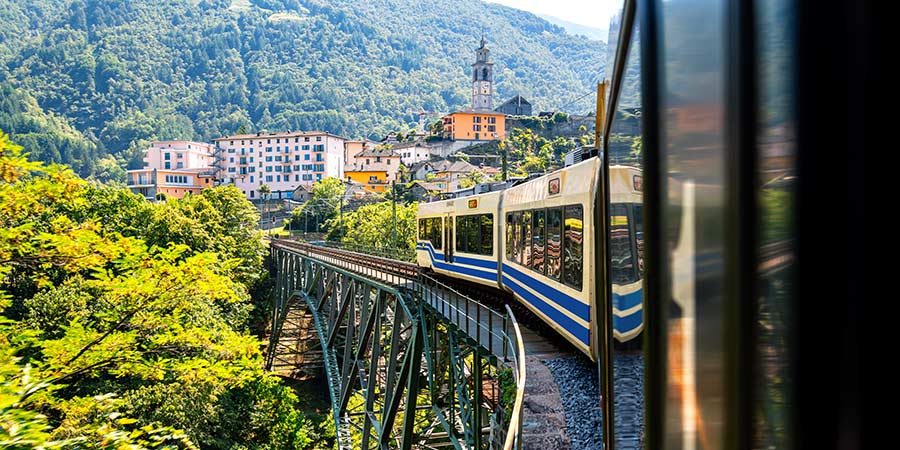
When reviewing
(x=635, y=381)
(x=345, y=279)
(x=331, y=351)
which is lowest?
(x=331, y=351)

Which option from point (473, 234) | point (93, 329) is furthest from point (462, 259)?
point (93, 329)

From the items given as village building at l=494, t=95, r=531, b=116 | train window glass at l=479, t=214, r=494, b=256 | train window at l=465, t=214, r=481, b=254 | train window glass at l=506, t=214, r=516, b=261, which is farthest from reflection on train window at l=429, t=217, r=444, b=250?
village building at l=494, t=95, r=531, b=116

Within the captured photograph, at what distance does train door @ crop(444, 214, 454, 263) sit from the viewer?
17.7m

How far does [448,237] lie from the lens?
18000 millimetres

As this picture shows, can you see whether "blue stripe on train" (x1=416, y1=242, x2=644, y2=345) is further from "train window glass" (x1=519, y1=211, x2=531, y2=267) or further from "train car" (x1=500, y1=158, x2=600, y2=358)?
"train window glass" (x1=519, y1=211, x2=531, y2=267)

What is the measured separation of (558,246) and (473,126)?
11752 centimetres

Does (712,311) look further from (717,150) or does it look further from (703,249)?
(717,150)

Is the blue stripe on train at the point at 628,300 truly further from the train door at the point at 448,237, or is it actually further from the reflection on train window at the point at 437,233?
the reflection on train window at the point at 437,233

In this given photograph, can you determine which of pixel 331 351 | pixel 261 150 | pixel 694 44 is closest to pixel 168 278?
pixel 694 44

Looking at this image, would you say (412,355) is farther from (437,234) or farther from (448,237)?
(437,234)

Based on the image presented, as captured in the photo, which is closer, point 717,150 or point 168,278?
point 717,150

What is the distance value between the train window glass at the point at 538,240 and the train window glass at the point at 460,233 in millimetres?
5828

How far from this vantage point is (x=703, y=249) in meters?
0.95

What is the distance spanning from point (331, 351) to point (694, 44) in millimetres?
31353
